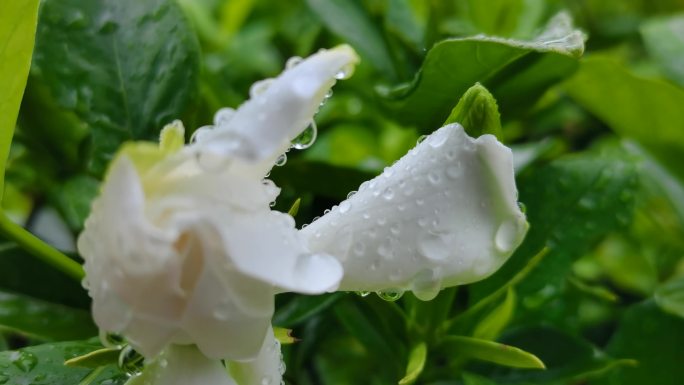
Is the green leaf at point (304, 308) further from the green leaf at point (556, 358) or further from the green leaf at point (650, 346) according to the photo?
the green leaf at point (650, 346)

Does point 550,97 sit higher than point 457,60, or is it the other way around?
point 457,60

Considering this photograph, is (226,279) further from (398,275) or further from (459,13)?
(459,13)

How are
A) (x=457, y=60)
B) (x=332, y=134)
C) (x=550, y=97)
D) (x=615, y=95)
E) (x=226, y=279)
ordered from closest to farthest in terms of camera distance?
(x=226, y=279)
(x=457, y=60)
(x=615, y=95)
(x=332, y=134)
(x=550, y=97)

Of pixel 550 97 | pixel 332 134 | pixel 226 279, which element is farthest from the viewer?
pixel 550 97

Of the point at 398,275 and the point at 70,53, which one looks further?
the point at 70,53

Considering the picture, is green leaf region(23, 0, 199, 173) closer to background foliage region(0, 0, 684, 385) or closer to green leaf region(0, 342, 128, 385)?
background foliage region(0, 0, 684, 385)

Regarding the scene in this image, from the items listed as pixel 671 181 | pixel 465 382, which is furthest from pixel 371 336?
pixel 671 181

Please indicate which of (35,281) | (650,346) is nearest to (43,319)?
(35,281)
